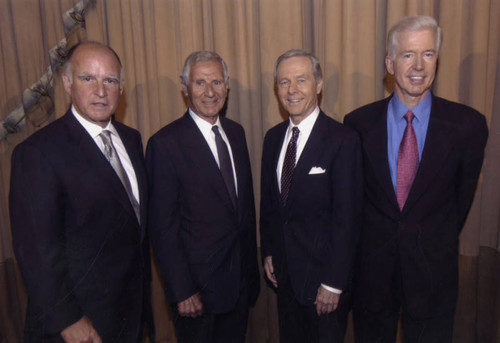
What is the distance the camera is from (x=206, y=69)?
65.5 inches

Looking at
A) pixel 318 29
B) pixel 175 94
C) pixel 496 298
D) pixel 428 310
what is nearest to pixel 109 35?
pixel 175 94

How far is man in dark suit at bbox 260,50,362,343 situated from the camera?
1487mm

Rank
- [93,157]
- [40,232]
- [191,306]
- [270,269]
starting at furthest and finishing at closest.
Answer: [270,269]
[191,306]
[93,157]
[40,232]

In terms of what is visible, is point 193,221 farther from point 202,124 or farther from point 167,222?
point 202,124

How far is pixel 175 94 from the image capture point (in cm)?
260

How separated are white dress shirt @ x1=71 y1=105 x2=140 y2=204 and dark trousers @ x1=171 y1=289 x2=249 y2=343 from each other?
0.65m

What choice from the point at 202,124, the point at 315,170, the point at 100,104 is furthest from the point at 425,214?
the point at 100,104

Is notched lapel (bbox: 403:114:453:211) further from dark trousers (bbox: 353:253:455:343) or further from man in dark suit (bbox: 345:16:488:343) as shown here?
dark trousers (bbox: 353:253:455:343)

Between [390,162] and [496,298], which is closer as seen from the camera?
[390,162]

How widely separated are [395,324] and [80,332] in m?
1.40

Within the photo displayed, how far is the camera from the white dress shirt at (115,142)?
1.37 meters

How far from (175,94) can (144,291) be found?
61.3 inches

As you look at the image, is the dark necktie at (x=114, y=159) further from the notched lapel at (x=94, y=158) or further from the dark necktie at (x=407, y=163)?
the dark necktie at (x=407, y=163)

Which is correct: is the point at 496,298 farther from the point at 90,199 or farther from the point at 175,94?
the point at 175,94
